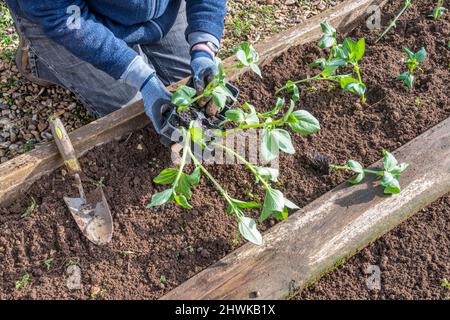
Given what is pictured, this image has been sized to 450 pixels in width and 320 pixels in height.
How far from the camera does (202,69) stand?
6.70ft

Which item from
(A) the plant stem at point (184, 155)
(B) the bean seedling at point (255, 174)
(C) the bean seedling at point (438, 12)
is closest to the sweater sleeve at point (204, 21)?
(B) the bean seedling at point (255, 174)

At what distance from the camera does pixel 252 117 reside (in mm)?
1772

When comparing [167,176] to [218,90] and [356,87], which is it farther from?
[356,87]

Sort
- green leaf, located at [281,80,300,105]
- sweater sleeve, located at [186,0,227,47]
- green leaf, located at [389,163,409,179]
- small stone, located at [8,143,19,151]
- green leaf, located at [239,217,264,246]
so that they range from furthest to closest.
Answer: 1. small stone, located at [8,143,19,151]
2. sweater sleeve, located at [186,0,227,47]
3. green leaf, located at [281,80,300,105]
4. green leaf, located at [389,163,409,179]
5. green leaf, located at [239,217,264,246]

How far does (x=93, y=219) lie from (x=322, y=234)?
2.38 feet

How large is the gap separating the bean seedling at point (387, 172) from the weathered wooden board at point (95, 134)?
634mm

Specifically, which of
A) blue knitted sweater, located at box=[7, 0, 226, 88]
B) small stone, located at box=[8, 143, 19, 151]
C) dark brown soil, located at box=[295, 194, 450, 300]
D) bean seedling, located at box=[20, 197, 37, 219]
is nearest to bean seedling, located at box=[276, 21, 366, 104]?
blue knitted sweater, located at box=[7, 0, 226, 88]

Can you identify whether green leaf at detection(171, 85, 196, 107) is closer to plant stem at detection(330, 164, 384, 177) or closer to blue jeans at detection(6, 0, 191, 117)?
plant stem at detection(330, 164, 384, 177)

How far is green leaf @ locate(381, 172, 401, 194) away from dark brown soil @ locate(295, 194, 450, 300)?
0.16 m

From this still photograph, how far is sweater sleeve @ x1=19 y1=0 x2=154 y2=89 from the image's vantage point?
1974mm

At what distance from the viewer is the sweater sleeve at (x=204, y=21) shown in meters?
2.20

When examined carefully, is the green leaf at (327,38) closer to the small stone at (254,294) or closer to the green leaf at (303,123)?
the green leaf at (303,123)

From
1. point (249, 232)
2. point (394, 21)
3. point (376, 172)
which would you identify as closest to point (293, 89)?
point (376, 172)

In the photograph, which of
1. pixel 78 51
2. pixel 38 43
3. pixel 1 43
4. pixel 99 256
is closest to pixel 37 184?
pixel 99 256
